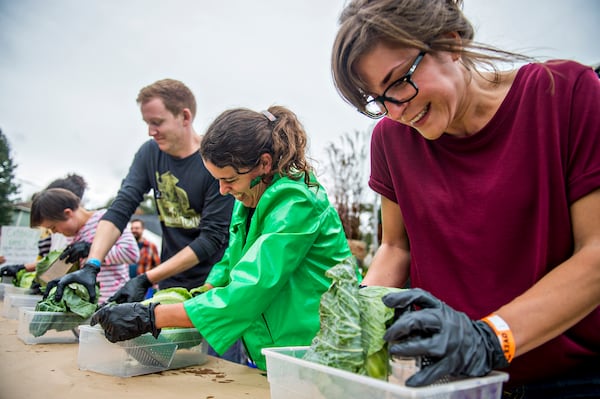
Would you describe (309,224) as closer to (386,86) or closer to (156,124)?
(386,86)

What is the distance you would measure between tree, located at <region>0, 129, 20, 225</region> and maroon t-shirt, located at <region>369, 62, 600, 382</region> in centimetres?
2454

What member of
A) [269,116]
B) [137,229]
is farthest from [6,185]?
[269,116]

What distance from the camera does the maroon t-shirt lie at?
1212mm

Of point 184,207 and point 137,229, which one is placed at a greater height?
point 184,207

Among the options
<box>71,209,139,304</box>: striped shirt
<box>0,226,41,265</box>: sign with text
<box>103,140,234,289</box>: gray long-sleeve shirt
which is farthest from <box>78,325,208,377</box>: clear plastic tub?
<box>0,226,41,265</box>: sign with text

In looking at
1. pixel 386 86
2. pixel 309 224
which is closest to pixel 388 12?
pixel 386 86

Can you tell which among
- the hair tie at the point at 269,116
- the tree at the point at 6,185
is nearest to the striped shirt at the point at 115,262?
the hair tie at the point at 269,116

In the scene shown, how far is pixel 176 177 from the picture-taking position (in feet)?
10.3

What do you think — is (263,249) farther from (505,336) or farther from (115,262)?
(115,262)

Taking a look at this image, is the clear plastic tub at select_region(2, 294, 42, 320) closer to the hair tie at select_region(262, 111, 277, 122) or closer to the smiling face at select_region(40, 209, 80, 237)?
the smiling face at select_region(40, 209, 80, 237)

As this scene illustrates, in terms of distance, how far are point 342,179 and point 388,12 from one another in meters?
6.49

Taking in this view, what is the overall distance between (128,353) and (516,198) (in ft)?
5.23

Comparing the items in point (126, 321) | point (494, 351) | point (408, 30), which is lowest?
point (126, 321)

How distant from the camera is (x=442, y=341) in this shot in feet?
A: 3.19
